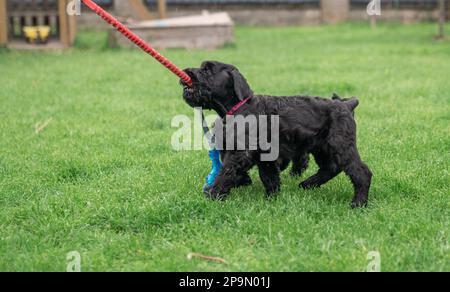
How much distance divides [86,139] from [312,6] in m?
15.2

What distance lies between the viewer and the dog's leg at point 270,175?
5.07 metres

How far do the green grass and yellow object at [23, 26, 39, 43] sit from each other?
12.7ft

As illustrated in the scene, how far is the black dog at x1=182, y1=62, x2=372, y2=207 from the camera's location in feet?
16.2

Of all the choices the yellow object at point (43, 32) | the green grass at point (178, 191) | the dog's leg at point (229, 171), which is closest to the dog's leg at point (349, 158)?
the green grass at point (178, 191)

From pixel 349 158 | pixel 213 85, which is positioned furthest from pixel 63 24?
pixel 349 158

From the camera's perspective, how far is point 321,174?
208 inches

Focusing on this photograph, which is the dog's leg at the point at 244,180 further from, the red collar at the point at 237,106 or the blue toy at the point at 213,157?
the red collar at the point at 237,106

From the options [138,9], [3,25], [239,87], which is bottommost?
[239,87]

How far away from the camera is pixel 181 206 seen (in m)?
4.84

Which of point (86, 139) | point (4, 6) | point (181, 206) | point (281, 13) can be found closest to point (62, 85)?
point (86, 139)

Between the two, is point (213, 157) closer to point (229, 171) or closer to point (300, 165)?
point (229, 171)

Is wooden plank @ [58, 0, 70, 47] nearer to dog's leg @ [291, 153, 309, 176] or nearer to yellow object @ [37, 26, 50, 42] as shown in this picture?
yellow object @ [37, 26, 50, 42]

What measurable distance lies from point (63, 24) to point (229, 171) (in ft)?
35.1

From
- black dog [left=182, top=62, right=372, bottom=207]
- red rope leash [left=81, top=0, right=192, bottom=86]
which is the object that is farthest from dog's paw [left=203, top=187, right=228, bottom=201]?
red rope leash [left=81, top=0, right=192, bottom=86]
